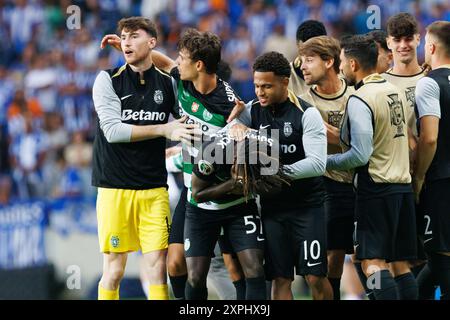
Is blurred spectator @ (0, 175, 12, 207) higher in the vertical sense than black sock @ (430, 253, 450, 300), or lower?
higher

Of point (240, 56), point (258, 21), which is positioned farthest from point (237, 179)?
point (258, 21)

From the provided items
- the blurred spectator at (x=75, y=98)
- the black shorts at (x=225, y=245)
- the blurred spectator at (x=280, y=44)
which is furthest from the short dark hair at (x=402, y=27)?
the blurred spectator at (x=75, y=98)

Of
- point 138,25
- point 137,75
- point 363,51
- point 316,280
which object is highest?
point 138,25

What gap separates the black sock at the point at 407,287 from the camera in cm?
754

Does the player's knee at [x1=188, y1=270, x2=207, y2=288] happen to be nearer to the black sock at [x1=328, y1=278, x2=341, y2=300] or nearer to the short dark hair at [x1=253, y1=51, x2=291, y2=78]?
the black sock at [x1=328, y1=278, x2=341, y2=300]

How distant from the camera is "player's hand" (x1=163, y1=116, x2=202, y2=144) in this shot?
716 centimetres

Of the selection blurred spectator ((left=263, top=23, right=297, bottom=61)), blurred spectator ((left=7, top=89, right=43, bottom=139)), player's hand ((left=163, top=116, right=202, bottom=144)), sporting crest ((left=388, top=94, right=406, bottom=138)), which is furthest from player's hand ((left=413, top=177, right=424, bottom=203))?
blurred spectator ((left=7, top=89, right=43, bottom=139))

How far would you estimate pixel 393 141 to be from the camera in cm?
743

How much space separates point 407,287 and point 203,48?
2501 millimetres

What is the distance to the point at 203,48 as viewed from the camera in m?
7.38

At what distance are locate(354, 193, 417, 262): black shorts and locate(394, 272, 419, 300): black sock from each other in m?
0.18

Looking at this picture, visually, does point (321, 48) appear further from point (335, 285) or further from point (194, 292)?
point (194, 292)

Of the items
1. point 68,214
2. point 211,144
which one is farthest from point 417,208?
point 68,214

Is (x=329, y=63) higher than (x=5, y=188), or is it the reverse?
(x=329, y=63)
